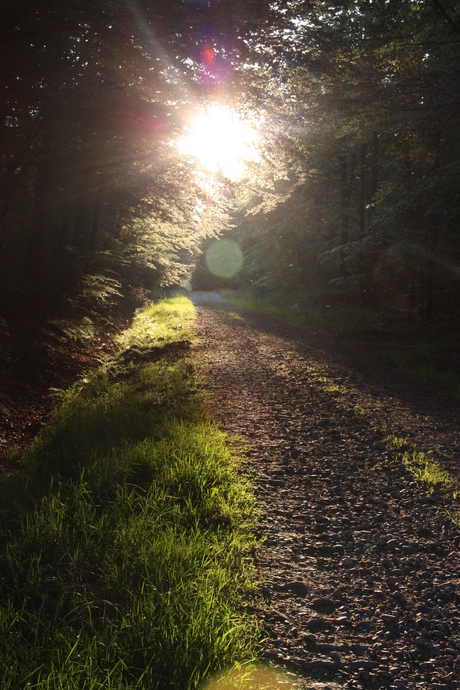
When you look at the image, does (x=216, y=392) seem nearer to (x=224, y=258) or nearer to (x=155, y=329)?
(x=155, y=329)

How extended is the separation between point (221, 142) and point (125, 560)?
741 centimetres

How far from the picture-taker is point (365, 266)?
17.9 metres

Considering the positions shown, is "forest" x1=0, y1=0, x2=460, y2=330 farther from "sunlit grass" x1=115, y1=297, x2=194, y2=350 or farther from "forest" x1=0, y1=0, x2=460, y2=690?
"sunlit grass" x1=115, y1=297, x2=194, y2=350

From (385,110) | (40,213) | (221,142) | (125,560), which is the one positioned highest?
(385,110)

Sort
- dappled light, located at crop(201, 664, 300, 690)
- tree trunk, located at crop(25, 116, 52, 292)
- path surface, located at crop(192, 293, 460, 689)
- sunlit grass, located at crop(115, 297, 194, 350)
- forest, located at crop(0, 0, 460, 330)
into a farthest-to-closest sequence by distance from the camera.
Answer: sunlit grass, located at crop(115, 297, 194, 350) < tree trunk, located at crop(25, 116, 52, 292) < forest, located at crop(0, 0, 460, 330) < path surface, located at crop(192, 293, 460, 689) < dappled light, located at crop(201, 664, 300, 690)

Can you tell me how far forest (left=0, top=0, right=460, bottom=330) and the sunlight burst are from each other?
105 millimetres

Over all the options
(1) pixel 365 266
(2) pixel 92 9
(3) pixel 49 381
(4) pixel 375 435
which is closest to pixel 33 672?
(4) pixel 375 435

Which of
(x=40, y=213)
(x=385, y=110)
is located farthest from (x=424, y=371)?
(x=40, y=213)

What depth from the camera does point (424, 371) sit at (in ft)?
31.0

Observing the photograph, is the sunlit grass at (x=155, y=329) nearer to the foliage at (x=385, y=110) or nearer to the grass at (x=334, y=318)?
the grass at (x=334, y=318)

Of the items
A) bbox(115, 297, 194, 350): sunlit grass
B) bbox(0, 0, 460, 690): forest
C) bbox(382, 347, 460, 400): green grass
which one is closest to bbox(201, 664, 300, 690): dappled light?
bbox(0, 0, 460, 690): forest

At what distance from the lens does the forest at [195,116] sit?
20.4 feet

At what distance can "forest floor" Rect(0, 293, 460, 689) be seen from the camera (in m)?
2.57

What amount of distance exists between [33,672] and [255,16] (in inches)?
258
